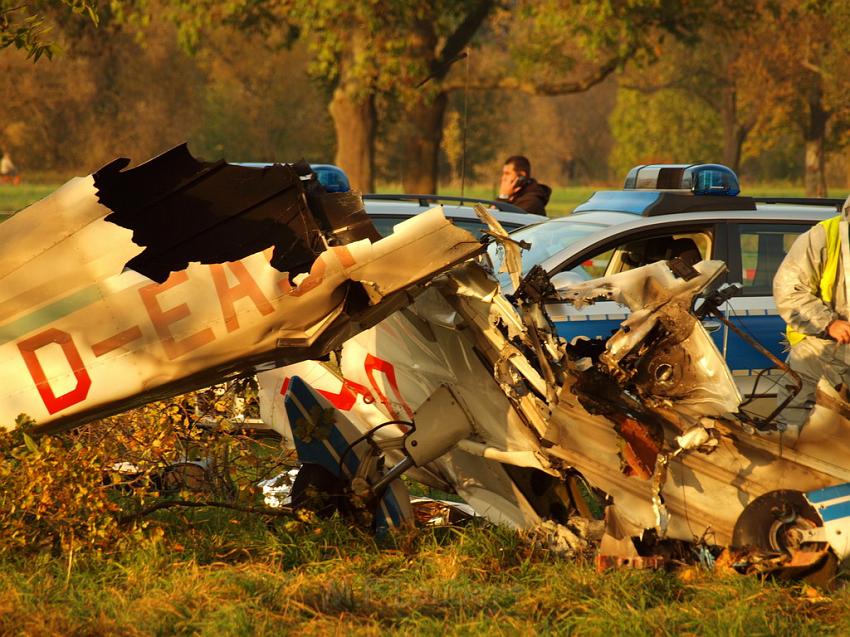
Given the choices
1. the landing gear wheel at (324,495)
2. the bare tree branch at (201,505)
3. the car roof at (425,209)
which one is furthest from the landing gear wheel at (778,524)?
the car roof at (425,209)

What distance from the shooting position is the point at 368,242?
533 centimetres

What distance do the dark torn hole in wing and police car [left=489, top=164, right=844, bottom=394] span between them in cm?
285

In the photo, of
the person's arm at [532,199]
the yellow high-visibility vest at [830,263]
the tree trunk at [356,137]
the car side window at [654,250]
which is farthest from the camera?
the tree trunk at [356,137]

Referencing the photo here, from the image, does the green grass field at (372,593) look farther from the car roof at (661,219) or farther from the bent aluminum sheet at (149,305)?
the car roof at (661,219)

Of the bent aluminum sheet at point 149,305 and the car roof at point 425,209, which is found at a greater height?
the bent aluminum sheet at point 149,305

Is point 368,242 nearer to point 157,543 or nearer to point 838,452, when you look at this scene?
point 157,543

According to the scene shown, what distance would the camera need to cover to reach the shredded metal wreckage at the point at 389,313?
5281mm

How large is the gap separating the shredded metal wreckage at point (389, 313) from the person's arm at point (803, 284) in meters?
0.73

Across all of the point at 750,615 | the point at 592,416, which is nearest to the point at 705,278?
the point at 592,416

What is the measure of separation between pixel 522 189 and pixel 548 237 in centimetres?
391

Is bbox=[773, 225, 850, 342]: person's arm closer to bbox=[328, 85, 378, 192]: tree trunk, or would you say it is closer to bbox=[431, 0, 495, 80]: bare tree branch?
bbox=[328, 85, 378, 192]: tree trunk

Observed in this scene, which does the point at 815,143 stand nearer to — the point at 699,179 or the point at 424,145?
the point at 424,145

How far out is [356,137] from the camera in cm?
2952

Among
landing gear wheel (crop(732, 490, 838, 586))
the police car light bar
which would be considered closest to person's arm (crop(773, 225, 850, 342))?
landing gear wheel (crop(732, 490, 838, 586))
